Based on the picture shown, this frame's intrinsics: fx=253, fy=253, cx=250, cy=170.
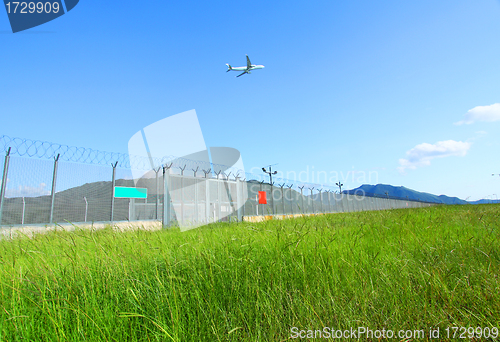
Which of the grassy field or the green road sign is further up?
the green road sign

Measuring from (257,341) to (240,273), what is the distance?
660 millimetres

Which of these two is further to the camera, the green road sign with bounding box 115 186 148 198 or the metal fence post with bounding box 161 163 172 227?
the green road sign with bounding box 115 186 148 198

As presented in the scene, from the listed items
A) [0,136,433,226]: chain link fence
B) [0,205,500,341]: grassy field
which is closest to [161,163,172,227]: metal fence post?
[0,136,433,226]: chain link fence

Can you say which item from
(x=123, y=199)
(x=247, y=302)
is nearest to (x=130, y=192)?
(x=123, y=199)

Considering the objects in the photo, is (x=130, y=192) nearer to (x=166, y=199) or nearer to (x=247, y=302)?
(x=166, y=199)

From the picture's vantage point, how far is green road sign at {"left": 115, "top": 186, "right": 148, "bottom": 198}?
31.3 feet

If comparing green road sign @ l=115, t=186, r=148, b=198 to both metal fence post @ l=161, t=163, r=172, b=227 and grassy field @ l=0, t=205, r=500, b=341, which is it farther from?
grassy field @ l=0, t=205, r=500, b=341

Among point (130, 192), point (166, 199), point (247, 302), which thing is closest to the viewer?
point (247, 302)

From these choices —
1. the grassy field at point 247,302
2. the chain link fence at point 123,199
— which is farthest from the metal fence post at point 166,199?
the grassy field at point 247,302

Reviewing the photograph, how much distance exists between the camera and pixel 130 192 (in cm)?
981

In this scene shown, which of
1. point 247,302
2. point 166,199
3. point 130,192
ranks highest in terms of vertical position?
point 130,192

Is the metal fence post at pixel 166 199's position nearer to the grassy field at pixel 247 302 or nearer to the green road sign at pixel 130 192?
the green road sign at pixel 130 192

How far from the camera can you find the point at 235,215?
38.4ft

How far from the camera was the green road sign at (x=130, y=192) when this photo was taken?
31.3ft
